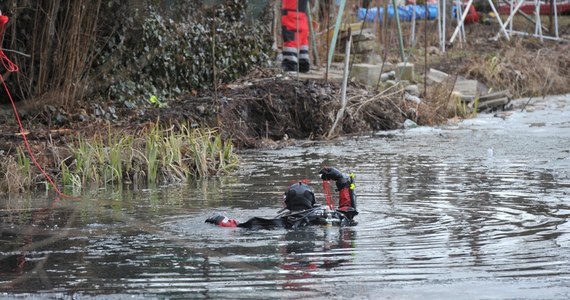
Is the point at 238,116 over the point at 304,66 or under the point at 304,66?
under

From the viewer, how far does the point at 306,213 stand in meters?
8.96

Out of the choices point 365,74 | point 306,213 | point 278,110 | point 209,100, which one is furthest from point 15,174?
point 365,74

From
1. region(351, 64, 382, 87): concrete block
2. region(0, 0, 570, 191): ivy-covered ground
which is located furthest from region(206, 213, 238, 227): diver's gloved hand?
region(351, 64, 382, 87): concrete block

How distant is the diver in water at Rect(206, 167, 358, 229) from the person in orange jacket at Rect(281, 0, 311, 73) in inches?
300

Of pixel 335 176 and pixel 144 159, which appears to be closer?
pixel 335 176

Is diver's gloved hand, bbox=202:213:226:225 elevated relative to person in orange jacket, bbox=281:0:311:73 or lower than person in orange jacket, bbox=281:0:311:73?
lower

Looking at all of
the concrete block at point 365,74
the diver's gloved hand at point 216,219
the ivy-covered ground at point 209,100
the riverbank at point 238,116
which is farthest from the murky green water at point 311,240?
the concrete block at point 365,74

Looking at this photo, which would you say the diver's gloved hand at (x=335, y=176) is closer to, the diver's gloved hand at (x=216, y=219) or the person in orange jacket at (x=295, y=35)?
the diver's gloved hand at (x=216, y=219)

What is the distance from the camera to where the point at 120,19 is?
15.5 m

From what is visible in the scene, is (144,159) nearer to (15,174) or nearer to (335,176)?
(15,174)

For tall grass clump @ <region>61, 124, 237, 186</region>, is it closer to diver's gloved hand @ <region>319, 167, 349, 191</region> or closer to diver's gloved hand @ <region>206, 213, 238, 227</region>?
diver's gloved hand @ <region>206, 213, 238, 227</region>

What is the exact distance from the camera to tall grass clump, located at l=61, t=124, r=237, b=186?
472 inches

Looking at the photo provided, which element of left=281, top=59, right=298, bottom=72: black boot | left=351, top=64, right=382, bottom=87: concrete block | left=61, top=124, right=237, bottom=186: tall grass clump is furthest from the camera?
left=351, top=64, right=382, bottom=87: concrete block

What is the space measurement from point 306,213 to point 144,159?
3.82 metres
